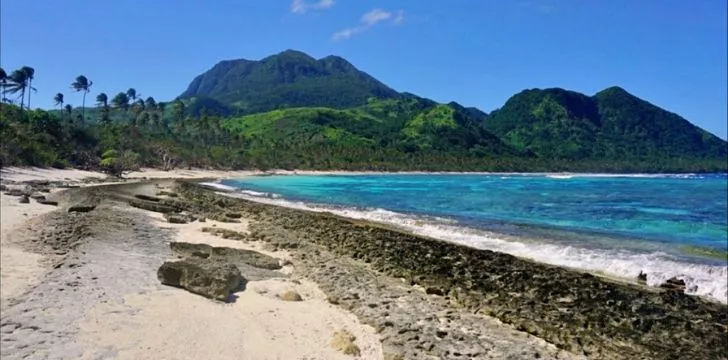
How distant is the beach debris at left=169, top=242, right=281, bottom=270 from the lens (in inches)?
552

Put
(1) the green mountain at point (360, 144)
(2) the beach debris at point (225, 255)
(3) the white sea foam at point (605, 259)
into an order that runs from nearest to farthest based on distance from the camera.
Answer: (2) the beach debris at point (225, 255)
(3) the white sea foam at point (605, 259)
(1) the green mountain at point (360, 144)

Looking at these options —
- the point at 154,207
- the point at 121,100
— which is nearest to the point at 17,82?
the point at 121,100

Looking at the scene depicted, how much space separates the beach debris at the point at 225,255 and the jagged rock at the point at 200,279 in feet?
8.94

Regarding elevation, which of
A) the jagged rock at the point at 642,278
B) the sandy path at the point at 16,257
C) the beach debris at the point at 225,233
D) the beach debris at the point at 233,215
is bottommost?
the beach debris at the point at 225,233

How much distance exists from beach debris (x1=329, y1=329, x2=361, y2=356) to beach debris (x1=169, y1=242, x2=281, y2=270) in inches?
221

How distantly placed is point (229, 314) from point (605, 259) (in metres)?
13.7

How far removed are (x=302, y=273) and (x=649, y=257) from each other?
13.3 m

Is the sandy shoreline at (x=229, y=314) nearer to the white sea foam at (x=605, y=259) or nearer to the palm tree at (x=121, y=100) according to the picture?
the white sea foam at (x=605, y=259)

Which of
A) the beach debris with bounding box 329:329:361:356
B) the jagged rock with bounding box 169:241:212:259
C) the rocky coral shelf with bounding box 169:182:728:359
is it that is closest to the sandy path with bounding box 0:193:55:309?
the jagged rock with bounding box 169:241:212:259

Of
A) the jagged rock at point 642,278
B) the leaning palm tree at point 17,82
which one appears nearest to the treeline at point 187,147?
the leaning palm tree at point 17,82

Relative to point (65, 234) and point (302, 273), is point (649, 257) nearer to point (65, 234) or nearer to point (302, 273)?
point (302, 273)

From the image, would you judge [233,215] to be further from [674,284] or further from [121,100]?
[121,100]

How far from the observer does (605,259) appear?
17500mm

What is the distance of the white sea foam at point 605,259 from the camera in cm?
1444
